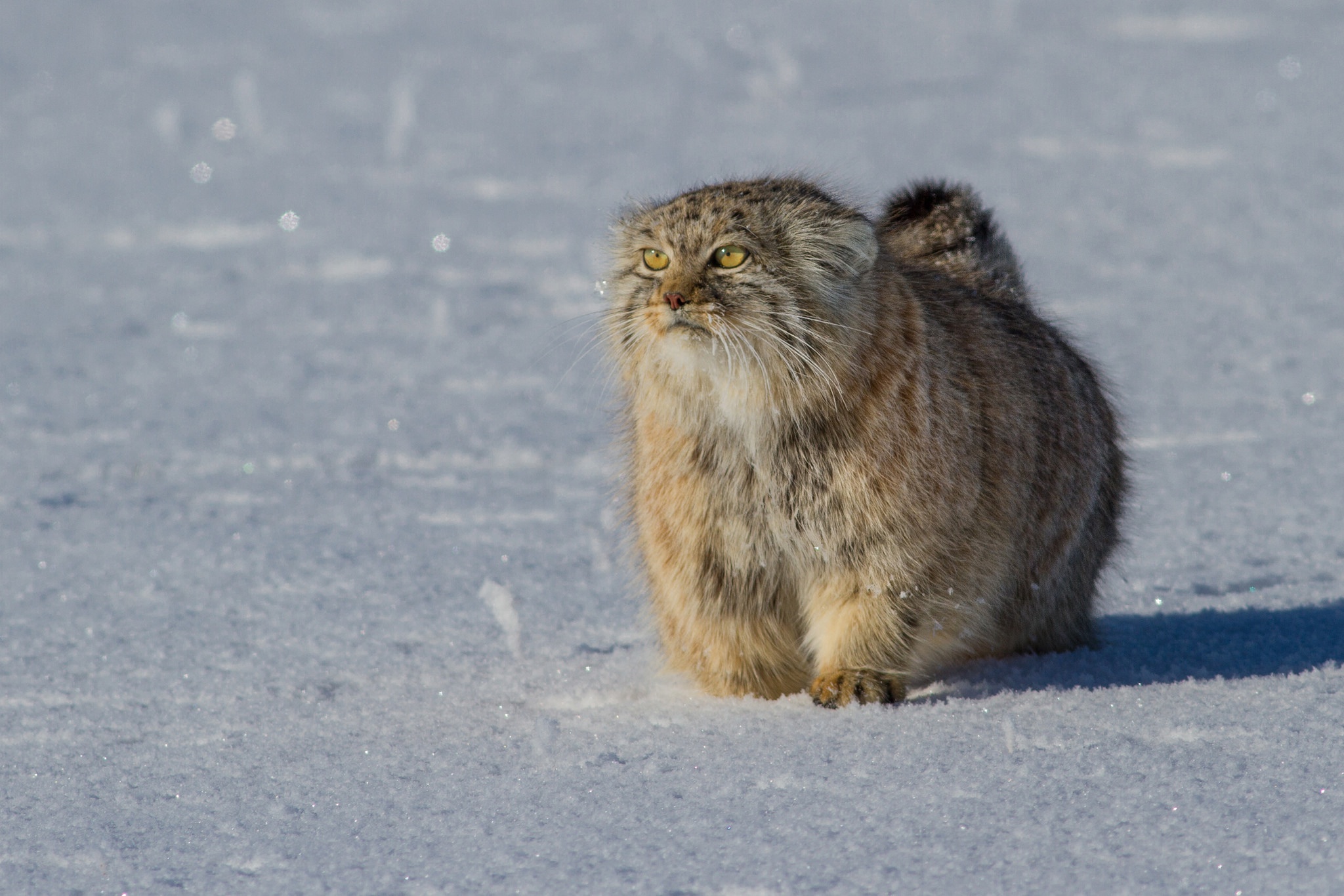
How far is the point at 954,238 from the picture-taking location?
3.99 m

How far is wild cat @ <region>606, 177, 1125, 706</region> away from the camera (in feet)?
10.1

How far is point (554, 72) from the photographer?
11.0m

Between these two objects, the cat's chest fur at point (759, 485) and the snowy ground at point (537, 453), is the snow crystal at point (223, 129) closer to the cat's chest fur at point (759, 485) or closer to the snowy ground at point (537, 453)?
the snowy ground at point (537, 453)

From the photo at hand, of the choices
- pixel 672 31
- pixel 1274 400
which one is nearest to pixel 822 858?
pixel 1274 400

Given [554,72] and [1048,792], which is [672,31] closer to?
[554,72]

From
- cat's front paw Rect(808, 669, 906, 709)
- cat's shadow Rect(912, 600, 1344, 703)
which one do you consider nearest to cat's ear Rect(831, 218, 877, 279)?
cat's front paw Rect(808, 669, 906, 709)

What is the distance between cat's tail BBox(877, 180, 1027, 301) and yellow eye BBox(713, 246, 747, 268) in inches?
32.1

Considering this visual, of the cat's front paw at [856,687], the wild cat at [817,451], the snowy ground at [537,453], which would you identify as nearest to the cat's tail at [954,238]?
the snowy ground at [537,453]

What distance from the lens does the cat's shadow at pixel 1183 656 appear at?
3311 mm

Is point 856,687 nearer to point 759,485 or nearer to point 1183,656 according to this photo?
point 759,485

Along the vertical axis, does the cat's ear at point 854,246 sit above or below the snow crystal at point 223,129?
below

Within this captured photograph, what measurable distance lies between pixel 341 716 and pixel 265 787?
0.44 meters

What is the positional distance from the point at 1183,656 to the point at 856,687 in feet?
2.95

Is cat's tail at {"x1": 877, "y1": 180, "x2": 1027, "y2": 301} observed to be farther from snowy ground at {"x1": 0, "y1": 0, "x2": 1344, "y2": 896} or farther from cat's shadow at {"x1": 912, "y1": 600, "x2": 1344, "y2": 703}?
cat's shadow at {"x1": 912, "y1": 600, "x2": 1344, "y2": 703}
